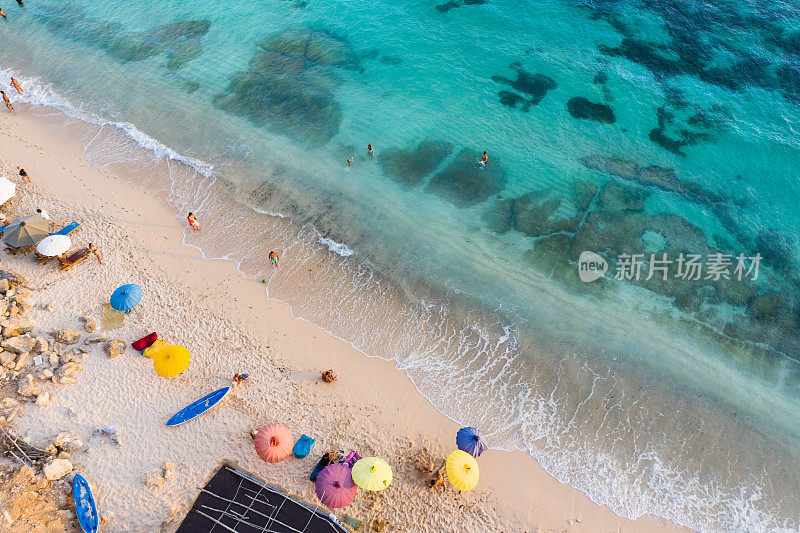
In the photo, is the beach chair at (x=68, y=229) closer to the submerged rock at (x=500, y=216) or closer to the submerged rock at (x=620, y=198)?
the submerged rock at (x=500, y=216)

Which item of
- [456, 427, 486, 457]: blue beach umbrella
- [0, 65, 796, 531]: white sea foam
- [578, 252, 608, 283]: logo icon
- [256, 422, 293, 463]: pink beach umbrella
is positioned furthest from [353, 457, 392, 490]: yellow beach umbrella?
[578, 252, 608, 283]: logo icon

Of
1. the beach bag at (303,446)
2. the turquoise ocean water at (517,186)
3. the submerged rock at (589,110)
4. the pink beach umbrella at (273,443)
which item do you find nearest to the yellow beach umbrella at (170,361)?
the pink beach umbrella at (273,443)

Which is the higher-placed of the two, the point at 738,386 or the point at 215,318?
the point at 215,318

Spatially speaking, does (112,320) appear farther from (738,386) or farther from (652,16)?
(652,16)

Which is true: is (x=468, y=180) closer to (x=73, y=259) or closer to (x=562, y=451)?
(x=562, y=451)

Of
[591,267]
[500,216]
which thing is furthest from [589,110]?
[591,267]

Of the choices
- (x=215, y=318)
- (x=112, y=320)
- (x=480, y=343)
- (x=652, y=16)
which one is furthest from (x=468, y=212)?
(x=652, y=16)
